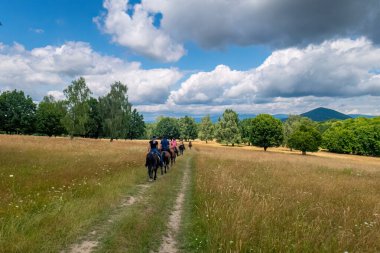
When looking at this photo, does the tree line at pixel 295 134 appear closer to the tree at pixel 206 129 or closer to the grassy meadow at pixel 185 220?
the tree at pixel 206 129

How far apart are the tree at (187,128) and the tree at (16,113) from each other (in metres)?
66.3

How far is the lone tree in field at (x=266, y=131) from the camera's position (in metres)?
67.2

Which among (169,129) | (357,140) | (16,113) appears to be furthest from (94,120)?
(357,140)

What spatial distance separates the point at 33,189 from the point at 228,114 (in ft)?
251

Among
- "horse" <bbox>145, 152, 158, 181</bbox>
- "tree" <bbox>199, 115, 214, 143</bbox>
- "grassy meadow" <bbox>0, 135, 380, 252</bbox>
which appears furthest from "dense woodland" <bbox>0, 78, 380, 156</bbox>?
"grassy meadow" <bbox>0, 135, 380, 252</bbox>

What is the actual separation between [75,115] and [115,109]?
8.85 metres

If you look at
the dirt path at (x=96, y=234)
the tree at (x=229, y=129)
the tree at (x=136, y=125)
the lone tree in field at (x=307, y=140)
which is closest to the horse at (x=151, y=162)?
the dirt path at (x=96, y=234)

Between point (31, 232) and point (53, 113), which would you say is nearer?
point (31, 232)

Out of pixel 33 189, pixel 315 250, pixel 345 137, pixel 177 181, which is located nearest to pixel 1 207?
pixel 33 189

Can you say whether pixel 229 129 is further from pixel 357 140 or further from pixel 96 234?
pixel 96 234

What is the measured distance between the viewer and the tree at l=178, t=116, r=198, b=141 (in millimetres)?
129750

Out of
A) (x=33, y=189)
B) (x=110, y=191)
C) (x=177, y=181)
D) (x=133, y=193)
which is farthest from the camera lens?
(x=177, y=181)

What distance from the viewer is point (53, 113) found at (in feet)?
242

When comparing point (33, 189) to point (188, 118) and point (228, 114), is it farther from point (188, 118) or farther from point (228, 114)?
point (188, 118)
